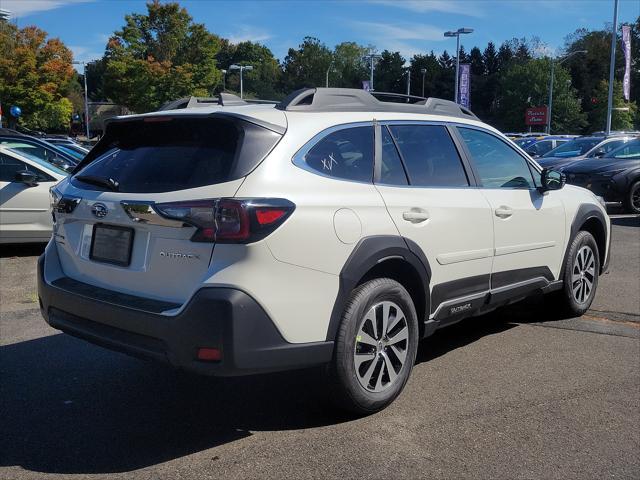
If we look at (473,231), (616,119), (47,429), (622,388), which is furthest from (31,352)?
(616,119)

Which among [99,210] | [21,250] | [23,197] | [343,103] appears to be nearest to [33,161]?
[23,197]

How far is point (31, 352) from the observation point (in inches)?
196

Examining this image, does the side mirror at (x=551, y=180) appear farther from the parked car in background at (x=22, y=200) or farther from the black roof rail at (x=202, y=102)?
the parked car in background at (x=22, y=200)

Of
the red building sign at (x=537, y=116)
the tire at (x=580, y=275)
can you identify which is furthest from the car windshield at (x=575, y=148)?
the red building sign at (x=537, y=116)

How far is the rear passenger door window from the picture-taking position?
482 centimetres

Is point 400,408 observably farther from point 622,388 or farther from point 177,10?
point 177,10

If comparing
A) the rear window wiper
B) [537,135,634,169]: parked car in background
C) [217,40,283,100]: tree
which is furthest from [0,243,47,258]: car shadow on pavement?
[217,40,283,100]: tree

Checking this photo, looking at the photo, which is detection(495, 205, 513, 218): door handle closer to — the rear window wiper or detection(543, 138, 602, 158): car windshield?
the rear window wiper

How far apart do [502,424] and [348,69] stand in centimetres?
9261

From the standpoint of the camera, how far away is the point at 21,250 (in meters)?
9.53

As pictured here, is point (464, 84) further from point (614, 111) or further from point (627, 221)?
point (627, 221)

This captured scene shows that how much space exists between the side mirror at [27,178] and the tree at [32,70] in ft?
136

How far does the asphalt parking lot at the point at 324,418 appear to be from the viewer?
127 inches

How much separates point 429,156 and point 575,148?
14838 millimetres
